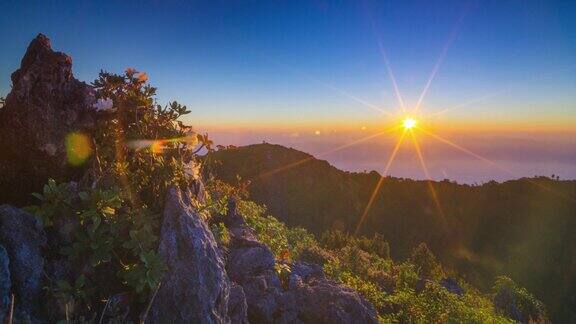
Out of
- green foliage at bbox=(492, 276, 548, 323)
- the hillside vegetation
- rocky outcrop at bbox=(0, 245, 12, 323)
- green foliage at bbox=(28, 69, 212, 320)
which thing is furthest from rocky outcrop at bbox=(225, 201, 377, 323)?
the hillside vegetation

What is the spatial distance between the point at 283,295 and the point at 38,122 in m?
5.53

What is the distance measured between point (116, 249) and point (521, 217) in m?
76.2

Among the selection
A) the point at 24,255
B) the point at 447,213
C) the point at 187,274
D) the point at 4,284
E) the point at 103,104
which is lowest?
the point at 447,213

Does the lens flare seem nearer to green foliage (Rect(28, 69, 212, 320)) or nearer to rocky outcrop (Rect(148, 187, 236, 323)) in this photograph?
green foliage (Rect(28, 69, 212, 320))

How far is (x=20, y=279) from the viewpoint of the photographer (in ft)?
15.2

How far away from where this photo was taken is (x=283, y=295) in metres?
8.21

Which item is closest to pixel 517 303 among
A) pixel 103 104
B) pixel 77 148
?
pixel 103 104

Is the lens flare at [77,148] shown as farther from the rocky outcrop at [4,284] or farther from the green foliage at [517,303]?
the green foliage at [517,303]

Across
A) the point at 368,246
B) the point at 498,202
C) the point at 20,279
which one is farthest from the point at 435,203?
the point at 20,279

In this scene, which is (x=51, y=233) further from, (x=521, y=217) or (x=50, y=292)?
(x=521, y=217)

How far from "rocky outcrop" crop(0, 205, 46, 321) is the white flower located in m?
1.88

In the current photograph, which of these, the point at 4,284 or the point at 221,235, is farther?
the point at 221,235

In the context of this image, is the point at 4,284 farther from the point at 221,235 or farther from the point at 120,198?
the point at 221,235

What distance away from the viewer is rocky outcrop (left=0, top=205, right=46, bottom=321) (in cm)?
460
